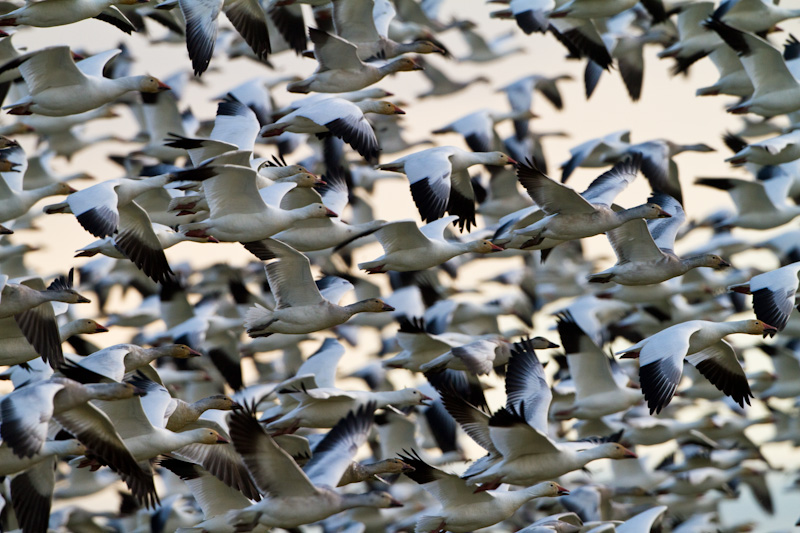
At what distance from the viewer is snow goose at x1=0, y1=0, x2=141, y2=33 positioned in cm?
1030

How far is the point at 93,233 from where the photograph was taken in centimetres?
919

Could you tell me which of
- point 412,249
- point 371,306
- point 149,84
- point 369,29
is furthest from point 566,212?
point 149,84

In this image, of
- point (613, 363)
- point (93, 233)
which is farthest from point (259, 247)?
point (613, 363)

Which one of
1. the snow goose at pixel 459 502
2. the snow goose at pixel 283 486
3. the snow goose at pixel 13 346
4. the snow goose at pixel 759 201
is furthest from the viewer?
the snow goose at pixel 759 201

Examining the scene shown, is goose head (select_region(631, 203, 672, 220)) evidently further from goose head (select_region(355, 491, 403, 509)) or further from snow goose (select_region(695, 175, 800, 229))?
snow goose (select_region(695, 175, 800, 229))

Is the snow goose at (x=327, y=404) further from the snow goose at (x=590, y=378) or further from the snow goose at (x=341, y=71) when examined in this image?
the snow goose at (x=341, y=71)

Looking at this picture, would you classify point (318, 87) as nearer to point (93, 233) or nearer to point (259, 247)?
point (259, 247)

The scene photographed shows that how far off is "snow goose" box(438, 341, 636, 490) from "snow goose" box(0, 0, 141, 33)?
14.4ft

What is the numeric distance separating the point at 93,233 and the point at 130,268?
7854mm

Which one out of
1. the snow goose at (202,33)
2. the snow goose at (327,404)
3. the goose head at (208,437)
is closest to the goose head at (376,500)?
the goose head at (208,437)

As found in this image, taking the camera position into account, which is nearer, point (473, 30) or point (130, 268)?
point (130, 268)

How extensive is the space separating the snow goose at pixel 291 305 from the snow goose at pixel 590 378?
242 cm

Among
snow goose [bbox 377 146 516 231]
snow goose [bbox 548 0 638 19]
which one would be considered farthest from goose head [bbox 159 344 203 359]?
snow goose [bbox 548 0 638 19]

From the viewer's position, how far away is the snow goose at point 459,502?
9.72m
